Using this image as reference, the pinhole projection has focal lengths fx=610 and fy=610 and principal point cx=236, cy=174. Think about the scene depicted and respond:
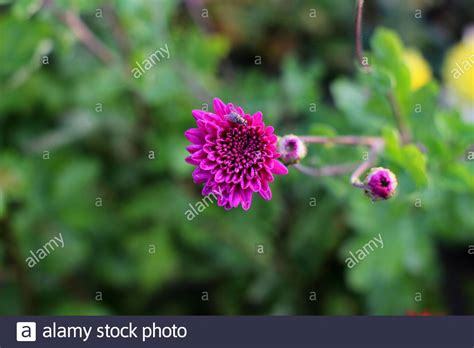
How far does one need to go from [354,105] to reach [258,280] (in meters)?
1.20

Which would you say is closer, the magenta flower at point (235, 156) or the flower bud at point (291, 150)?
the magenta flower at point (235, 156)

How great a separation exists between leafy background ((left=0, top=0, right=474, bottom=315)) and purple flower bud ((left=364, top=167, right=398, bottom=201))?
0.93 meters

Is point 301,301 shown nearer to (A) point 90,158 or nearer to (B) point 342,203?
(B) point 342,203

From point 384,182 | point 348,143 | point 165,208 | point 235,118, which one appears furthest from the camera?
point 165,208

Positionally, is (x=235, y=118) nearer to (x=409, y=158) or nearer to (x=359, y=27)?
(x=359, y=27)

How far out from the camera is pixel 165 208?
3197 millimetres

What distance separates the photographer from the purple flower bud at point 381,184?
158cm

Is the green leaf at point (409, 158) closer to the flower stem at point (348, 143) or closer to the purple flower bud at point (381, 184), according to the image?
the flower stem at point (348, 143)

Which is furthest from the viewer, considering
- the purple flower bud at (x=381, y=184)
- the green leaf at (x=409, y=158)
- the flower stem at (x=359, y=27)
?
the green leaf at (x=409, y=158)

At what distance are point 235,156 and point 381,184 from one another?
394 mm

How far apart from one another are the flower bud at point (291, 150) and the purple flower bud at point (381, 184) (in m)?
0.20

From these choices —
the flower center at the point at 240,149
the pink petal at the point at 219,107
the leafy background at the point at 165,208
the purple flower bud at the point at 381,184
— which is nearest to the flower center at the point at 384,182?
the purple flower bud at the point at 381,184

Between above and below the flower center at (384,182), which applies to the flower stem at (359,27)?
above

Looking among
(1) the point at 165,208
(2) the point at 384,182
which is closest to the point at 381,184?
(2) the point at 384,182
